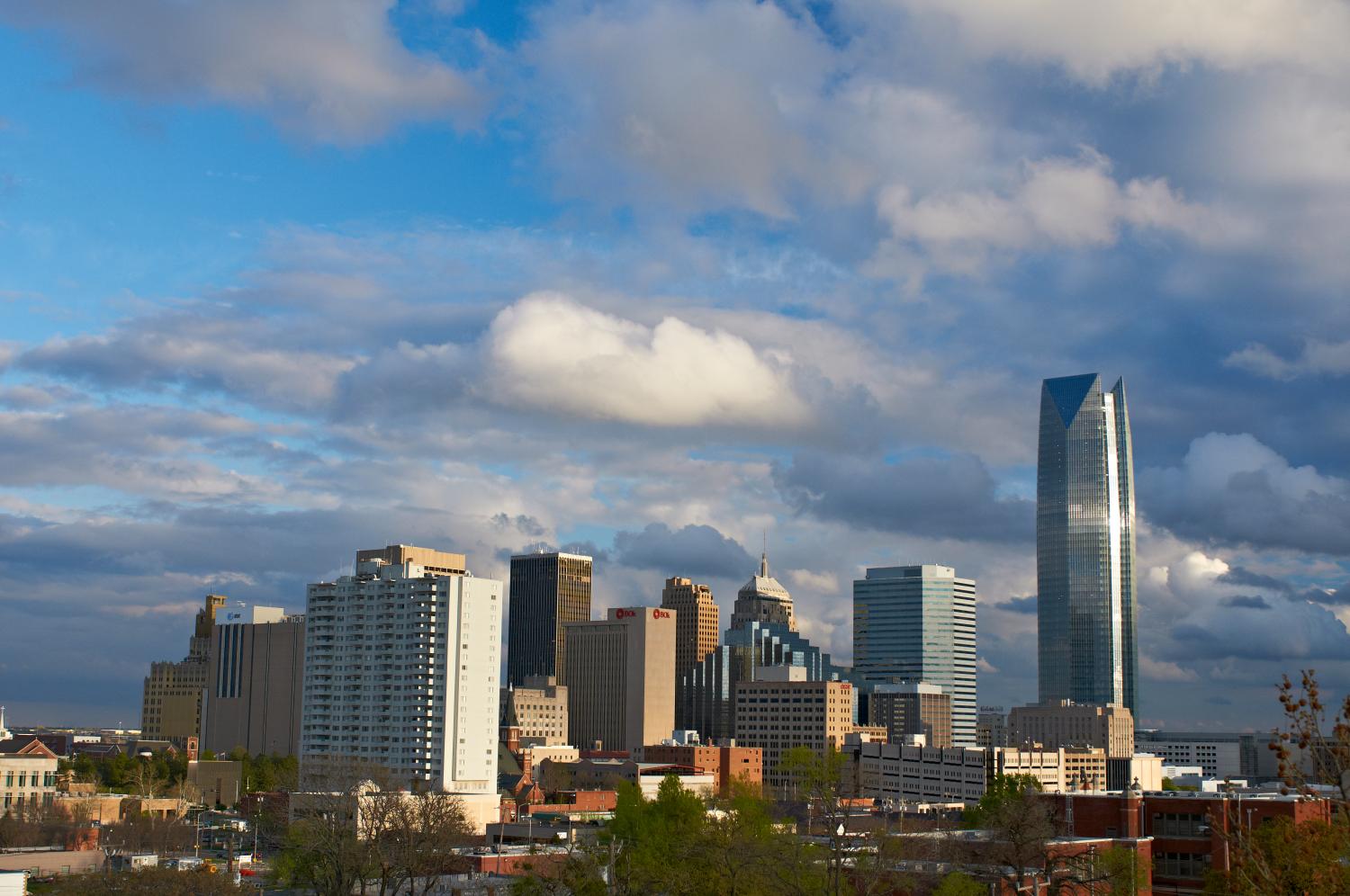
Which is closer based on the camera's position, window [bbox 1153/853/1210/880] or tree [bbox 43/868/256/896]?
tree [bbox 43/868/256/896]

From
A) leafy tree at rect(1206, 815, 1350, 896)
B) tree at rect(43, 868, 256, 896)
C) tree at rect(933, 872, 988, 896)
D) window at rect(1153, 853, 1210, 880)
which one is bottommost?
window at rect(1153, 853, 1210, 880)

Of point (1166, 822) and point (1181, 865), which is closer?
point (1181, 865)

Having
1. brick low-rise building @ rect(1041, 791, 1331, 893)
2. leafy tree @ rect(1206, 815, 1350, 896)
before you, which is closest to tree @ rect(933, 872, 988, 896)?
brick low-rise building @ rect(1041, 791, 1331, 893)

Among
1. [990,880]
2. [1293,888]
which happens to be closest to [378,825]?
[990,880]

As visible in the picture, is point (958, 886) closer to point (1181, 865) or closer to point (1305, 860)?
point (1181, 865)

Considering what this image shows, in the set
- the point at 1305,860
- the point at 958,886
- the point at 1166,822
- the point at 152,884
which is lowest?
the point at 152,884

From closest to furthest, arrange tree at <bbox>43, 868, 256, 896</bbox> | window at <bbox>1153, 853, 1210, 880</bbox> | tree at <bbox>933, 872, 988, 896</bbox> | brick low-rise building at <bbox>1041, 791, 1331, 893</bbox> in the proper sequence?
tree at <bbox>933, 872, 988, 896</bbox> → tree at <bbox>43, 868, 256, 896</bbox> → brick low-rise building at <bbox>1041, 791, 1331, 893</bbox> → window at <bbox>1153, 853, 1210, 880</bbox>

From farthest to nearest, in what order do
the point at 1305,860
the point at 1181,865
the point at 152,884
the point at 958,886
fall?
the point at 1181,865 → the point at 152,884 → the point at 958,886 → the point at 1305,860

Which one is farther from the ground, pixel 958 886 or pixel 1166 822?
pixel 1166 822

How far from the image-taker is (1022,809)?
295 feet

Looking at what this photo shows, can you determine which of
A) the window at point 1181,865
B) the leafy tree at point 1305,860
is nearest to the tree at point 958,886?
the window at point 1181,865

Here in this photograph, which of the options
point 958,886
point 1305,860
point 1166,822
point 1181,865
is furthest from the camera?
point 1166,822

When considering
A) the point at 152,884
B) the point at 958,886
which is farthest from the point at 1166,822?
the point at 152,884

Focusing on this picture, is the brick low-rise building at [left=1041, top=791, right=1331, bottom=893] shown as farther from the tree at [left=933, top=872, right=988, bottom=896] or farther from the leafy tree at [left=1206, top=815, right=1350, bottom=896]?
the leafy tree at [left=1206, top=815, right=1350, bottom=896]
